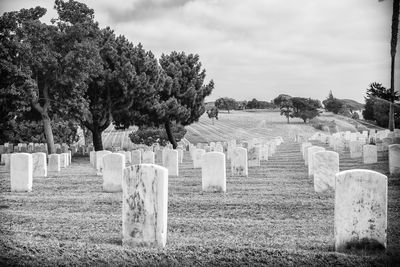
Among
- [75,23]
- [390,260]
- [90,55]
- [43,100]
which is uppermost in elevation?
[75,23]

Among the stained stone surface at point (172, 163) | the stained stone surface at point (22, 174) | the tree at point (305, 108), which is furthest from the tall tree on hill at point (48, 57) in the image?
the tree at point (305, 108)

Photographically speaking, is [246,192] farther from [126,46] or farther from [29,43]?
[126,46]

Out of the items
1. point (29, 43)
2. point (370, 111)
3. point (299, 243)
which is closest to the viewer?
point (299, 243)

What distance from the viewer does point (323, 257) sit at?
5.62 metres

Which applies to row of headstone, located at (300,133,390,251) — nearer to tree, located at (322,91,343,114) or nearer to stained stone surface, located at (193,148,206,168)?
stained stone surface, located at (193,148,206,168)

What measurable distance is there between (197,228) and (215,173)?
4016 mm

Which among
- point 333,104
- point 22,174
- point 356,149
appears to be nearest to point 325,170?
point 22,174

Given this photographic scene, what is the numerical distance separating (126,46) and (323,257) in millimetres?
29131

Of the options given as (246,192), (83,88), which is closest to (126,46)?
(83,88)

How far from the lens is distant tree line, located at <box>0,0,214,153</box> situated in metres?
23.7

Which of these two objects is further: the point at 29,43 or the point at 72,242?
the point at 29,43

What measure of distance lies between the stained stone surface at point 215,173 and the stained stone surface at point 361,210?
534cm

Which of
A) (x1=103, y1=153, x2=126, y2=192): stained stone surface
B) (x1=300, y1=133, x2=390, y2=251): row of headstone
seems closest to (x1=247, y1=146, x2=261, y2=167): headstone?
(x1=103, y1=153, x2=126, y2=192): stained stone surface

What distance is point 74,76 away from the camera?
1013 inches
